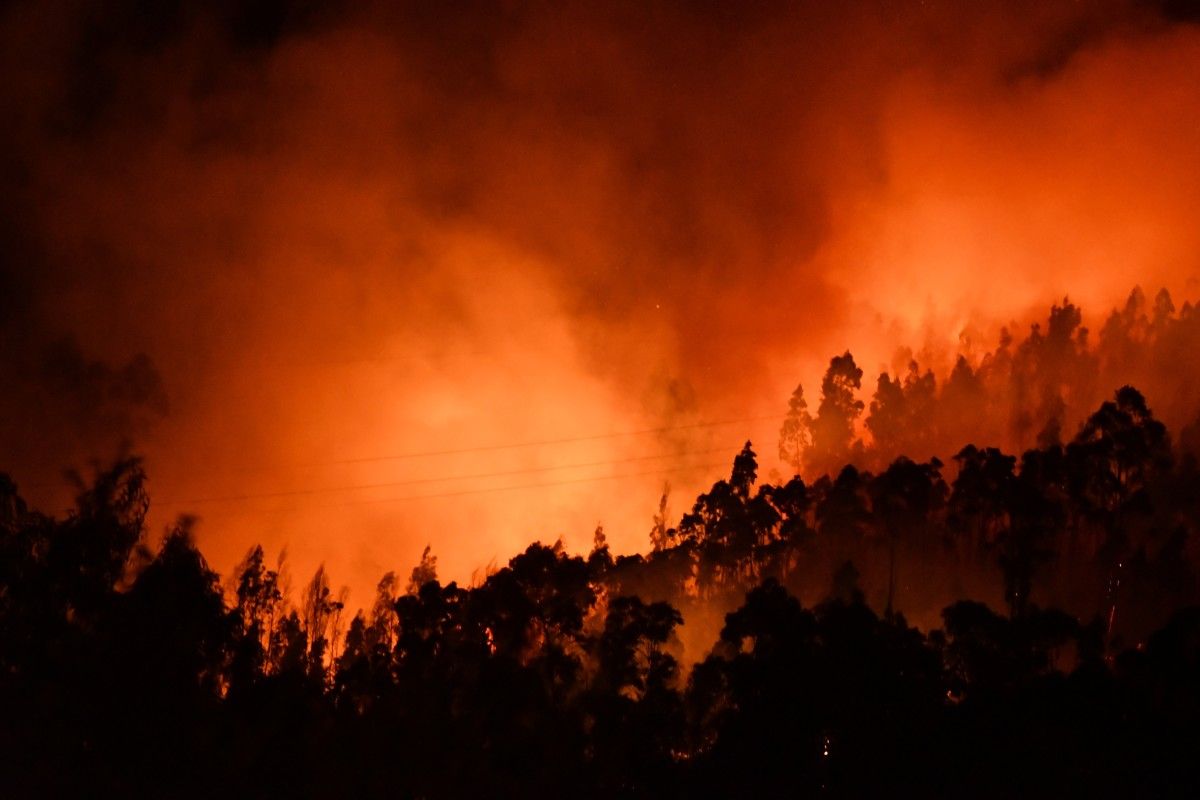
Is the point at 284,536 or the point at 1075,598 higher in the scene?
the point at 284,536

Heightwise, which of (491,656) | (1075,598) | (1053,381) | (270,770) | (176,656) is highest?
(1053,381)

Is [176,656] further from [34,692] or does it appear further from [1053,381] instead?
[1053,381]

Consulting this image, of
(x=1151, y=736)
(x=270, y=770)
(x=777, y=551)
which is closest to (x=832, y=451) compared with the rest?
(x=777, y=551)

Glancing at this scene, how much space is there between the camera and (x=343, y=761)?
3878 centimetres

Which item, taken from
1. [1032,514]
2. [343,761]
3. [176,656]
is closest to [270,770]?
[343,761]

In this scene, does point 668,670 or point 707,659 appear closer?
point 707,659

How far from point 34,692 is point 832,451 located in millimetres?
74077

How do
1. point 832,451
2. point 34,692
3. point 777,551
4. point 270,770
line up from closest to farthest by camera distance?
point 34,692 < point 270,770 < point 777,551 < point 832,451

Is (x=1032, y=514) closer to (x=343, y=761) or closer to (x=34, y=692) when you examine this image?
(x=343, y=761)

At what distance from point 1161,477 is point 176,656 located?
2316 inches

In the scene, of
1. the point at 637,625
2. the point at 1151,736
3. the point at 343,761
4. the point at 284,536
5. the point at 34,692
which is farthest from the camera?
the point at 284,536

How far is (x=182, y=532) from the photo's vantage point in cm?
3356

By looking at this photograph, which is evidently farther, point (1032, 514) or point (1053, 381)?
point (1053, 381)

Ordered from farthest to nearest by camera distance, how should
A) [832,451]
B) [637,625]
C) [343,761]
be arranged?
[832,451] → [637,625] → [343,761]
